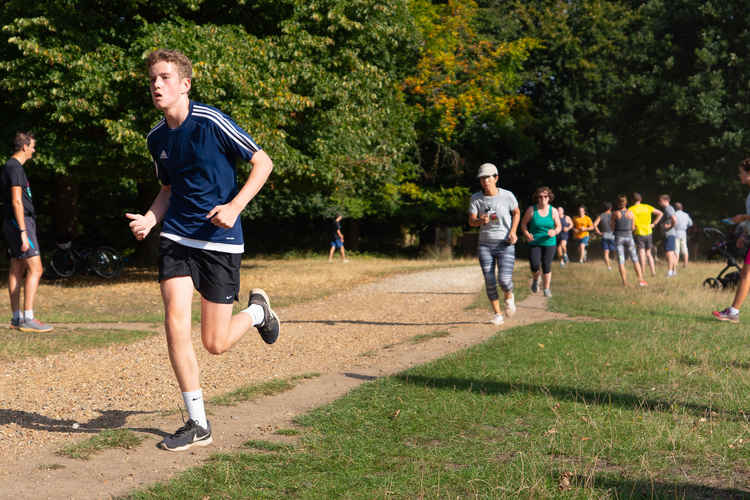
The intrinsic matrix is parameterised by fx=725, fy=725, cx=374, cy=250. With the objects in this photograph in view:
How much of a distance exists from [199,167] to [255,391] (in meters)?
2.33

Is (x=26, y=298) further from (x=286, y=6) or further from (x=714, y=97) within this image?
(x=714, y=97)

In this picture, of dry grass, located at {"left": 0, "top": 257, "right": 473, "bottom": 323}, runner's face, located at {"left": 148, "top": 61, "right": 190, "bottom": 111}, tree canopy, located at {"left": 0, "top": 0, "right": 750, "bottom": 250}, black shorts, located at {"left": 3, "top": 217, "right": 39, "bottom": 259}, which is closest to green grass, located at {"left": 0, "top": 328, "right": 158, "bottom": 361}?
black shorts, located at {"left": 3, "top": 217, "right": 39, "bottom": 259}

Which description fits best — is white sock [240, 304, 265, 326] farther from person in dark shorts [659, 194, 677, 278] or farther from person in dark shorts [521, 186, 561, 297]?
person in dark shorts [659, 194, 677, 278]

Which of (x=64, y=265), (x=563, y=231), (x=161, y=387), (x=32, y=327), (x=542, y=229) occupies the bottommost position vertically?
(x=161, y=387)

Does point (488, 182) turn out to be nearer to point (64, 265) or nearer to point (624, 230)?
point (624, 230)

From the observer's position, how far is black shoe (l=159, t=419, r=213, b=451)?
14.3 feet

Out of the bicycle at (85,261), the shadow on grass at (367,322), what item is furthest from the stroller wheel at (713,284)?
the bicycle at (85,261)

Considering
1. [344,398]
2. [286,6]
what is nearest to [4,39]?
[286,6]

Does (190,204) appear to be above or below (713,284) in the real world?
above

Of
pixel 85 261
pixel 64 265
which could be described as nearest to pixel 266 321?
pixel 85 261

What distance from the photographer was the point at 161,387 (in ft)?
20.9

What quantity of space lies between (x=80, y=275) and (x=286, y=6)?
969cm

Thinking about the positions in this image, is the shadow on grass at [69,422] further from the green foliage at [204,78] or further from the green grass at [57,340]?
the green foliage at [204,78]

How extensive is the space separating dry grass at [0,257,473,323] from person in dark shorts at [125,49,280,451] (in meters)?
7.45
